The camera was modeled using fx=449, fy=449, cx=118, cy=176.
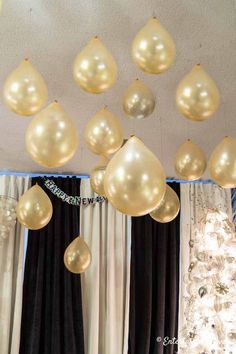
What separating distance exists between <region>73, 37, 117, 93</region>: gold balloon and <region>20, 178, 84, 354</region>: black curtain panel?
2553 mm

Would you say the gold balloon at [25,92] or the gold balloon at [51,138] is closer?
the gold balloon at [51,138]

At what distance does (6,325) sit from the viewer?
3.88 meters

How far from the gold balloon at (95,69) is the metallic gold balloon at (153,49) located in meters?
0.12

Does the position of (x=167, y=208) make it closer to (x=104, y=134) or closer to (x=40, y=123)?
(x=104, y=134)

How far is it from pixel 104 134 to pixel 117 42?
52 cm

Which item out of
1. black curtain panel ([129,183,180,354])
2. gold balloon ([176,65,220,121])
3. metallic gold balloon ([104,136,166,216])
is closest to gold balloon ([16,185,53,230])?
gold balloon ([176,65,220,121])

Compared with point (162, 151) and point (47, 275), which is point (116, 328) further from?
point (162, 151)

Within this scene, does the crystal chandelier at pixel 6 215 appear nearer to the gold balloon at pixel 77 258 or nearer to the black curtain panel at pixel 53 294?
the black curtain panel at pixel 53 294

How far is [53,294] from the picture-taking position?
3996 millimetres

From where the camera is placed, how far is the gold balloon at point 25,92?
1.75 m

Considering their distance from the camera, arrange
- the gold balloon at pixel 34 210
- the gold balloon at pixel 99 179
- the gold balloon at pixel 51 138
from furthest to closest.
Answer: the gold balloon at pixel 34 210 → the gold balloon at pixel 99 179 → the gold balloon at pixel 51 138

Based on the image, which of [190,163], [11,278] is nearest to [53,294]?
[11,278]

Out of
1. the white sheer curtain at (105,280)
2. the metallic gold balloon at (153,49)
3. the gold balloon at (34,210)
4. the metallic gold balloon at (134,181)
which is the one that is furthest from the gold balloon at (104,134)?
the white sheer curtain at (105,280)

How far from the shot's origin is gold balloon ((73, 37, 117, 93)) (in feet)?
5.79
